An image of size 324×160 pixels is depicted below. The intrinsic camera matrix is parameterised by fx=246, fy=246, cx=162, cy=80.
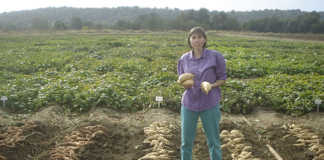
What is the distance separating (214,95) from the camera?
2918 millimetres

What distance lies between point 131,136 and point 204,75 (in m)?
2.31

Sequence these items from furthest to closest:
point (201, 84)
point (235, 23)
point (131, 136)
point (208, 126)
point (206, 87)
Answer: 1. point (235, 23)
2. point (131, 136)
3. point (208, 126)
4. point (201, 84)
5. point (206, 87)

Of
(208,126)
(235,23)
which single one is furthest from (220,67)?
(235,23)

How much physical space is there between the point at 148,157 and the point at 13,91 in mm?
4673

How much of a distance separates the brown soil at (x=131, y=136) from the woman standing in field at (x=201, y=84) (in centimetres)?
105

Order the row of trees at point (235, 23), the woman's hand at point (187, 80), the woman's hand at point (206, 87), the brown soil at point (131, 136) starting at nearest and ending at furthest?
the woman's hand at point (206, 87) < the woman's hand at point (187, 80) < the brown soil at point (131, 136) < the row of trees at point (235, 23)

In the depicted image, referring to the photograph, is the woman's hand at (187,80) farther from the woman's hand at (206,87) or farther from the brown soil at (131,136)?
the brown soil at (131,136)

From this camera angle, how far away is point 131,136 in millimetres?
4602

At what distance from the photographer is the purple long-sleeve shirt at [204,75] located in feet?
9.40

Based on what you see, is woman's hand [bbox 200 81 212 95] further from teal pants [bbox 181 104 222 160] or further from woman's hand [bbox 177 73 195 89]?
teal pants [bbox 181 104 222 160]

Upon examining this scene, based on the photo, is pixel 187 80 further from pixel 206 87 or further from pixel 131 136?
pixel 131 136

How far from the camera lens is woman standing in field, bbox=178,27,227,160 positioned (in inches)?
112

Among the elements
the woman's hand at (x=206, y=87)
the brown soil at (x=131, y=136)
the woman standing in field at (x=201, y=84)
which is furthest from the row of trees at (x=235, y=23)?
the woman's hand at (x=206, y=87)

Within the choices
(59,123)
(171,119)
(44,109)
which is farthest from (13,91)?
(171,119)
